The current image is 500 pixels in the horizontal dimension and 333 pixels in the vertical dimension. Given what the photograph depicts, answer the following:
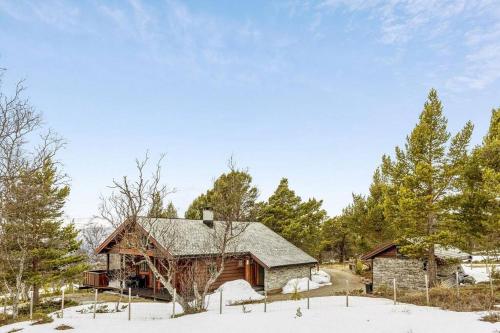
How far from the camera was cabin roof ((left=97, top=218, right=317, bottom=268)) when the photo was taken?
25141 mm

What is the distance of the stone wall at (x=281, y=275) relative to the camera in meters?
27.9

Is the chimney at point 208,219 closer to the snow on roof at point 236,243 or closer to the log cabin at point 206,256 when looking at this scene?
the log cabin at point 206,256

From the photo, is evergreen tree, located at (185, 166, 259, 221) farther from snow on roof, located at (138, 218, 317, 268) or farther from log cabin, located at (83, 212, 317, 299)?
log cabin, located at (83, 212, 317, 299)

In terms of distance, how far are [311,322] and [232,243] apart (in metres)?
14.5

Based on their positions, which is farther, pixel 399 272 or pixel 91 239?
pixel 91 239

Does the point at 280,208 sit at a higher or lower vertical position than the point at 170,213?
higher

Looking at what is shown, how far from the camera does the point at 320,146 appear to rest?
1288 inches

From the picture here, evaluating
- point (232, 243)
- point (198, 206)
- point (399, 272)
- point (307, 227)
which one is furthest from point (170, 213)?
point (198, 206)

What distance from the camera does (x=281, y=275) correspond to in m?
29.0

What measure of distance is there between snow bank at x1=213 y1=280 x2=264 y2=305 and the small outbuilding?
9.88 metres

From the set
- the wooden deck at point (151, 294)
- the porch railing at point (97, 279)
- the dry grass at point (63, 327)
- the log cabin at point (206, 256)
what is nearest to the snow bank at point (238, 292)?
the log cabin at point (206, 256)

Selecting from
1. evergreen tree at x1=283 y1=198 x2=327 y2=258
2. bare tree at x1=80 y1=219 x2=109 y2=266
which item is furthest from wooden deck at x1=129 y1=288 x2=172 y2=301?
evergreen tree at x1=283 y1=198 x2=327 y2=258

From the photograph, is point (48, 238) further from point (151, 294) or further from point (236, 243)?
point (236, 243)

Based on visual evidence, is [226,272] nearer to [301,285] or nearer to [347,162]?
[301,285]
